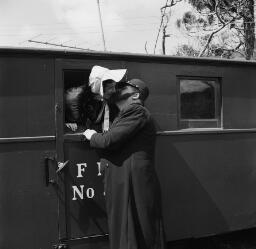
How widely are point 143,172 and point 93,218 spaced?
0.75 m

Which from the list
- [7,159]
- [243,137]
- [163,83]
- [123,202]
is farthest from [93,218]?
[243,137]

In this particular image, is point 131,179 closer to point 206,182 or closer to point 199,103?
Result: point 206,182

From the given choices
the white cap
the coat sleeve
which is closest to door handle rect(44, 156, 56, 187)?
the coat sleeve

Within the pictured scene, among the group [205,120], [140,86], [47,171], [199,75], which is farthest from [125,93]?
[205,120]

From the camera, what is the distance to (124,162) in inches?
154

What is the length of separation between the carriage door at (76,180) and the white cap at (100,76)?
20cm

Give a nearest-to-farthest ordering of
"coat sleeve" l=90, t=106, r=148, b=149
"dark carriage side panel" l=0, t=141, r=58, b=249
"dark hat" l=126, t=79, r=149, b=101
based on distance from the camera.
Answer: "coat sleeve" l=90, t=106, r=148, b=149
"dark carriage side panel" l=0, t=141, r=58, b=249
"dark hat" l=126, t=79, r=149, b=101

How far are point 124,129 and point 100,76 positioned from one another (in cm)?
55

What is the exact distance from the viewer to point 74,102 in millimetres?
4262

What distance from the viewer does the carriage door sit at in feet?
13.6

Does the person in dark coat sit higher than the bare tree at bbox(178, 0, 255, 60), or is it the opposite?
the bare tree at bbox(178, 0, 255, 60)

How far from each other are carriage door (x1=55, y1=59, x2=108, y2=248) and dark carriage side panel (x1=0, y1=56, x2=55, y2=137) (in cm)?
8

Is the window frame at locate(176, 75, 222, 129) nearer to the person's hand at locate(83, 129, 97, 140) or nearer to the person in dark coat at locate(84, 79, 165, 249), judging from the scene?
the person in dark coat at locate(84, 79, 165, 249)

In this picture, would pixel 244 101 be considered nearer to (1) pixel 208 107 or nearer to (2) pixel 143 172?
(1) pixel 208 107
